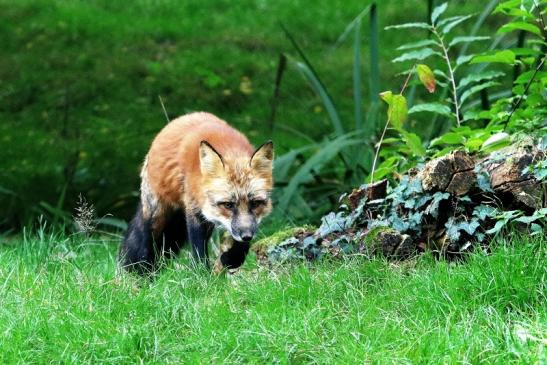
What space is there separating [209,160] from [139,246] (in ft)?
3.32

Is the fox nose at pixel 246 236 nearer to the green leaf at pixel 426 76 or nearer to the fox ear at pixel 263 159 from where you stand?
the fox ear at pixel 263 159

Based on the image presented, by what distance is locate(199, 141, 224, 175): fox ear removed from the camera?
651cm

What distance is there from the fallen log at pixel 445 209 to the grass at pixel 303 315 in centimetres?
21

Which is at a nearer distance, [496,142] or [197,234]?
[496,142]

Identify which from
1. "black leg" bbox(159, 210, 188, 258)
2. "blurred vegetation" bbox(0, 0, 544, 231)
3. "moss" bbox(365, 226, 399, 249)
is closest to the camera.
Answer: "moss" bbox(365, 226, 399, 249)

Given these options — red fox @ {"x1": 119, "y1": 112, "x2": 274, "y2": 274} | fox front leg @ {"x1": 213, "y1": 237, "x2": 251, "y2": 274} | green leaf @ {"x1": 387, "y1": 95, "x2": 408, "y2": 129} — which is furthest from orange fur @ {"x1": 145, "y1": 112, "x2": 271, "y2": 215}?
green leaf @ {"x1": 387, "y1": 95, "x2": 408, "y2": 129}

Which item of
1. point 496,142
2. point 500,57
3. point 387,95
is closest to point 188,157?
point 387,95

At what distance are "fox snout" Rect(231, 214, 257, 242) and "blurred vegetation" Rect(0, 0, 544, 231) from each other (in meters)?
3.91

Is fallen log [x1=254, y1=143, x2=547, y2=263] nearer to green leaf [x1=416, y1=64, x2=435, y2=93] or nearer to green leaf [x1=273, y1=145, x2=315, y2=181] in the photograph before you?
green leaf [x1=416, y1=64, x2=435, y2=93]

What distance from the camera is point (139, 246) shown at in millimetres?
7145

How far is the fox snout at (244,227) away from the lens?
21.0ft

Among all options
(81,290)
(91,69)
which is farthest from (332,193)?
(91,69)

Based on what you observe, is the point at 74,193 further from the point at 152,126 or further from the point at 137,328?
the point at 137,328

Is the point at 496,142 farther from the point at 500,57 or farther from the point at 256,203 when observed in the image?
the point at 256,203
